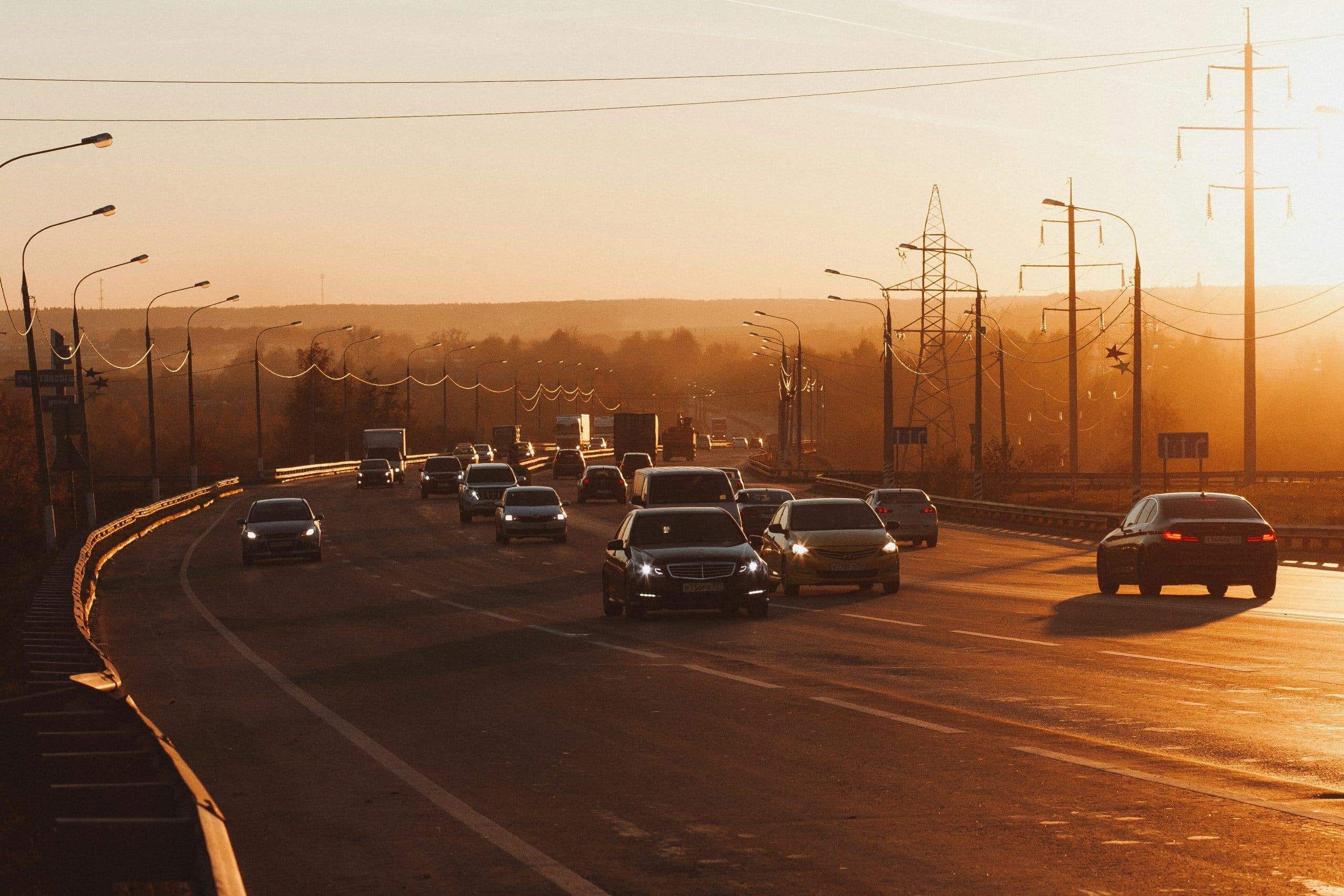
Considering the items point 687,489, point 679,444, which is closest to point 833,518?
point 687,489

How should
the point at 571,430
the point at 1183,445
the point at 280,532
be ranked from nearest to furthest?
1. the point at 280,532
2. the point at 1183,445
3. the point at 571,430

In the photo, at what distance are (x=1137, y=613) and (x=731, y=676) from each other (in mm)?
8973

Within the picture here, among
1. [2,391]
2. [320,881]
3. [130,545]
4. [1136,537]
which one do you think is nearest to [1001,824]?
[320,881]

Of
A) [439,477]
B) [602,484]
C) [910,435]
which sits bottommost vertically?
[602,484]

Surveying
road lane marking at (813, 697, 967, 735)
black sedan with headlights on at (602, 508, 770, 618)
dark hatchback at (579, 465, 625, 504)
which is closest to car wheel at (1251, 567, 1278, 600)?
black sedan with headlights on at (602, 508, 770, 618)

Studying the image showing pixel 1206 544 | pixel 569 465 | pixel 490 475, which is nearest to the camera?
pixel 1206 544

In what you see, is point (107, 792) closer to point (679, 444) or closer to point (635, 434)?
point (635, 434)

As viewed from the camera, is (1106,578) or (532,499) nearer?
(1106,578)

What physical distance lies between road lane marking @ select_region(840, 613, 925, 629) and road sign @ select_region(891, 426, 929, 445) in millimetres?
48727

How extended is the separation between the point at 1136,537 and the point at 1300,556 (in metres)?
14.8

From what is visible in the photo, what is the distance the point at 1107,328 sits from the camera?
79.3 meters

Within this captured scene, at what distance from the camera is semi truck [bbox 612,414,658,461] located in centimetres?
9838

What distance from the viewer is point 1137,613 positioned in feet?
74.7

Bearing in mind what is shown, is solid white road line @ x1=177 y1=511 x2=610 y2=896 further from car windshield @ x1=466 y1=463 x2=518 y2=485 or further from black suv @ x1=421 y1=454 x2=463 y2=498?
black suv @ x1=421 y1=454 x2=463 y2=498
